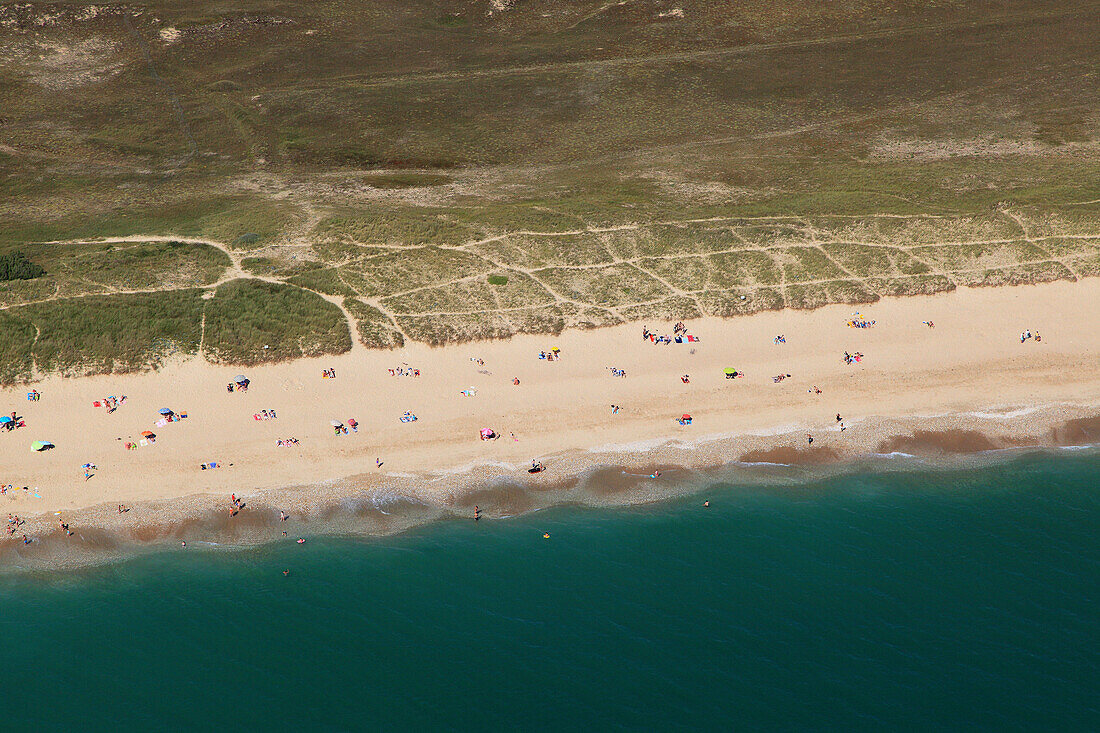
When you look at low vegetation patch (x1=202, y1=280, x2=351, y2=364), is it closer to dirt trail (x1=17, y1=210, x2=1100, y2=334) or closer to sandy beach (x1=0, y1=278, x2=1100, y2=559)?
dirt trail (x1=17, y1=210, x2=1100, y2=334)

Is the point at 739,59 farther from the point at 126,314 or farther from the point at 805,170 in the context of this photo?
the point at 126,314

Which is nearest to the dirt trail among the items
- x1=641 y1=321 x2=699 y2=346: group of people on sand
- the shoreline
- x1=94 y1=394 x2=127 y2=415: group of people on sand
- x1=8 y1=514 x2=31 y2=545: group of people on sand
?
x1=641 y1=321 x2=699 y2=346: group of people on sand

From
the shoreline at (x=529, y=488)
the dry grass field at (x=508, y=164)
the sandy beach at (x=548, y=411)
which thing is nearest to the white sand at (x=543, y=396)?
the sandy beach at (x=548, y=411)

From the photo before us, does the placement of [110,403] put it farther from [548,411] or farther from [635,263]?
[635,263]

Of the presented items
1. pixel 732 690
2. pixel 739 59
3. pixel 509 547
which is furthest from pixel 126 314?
pixel 739 59

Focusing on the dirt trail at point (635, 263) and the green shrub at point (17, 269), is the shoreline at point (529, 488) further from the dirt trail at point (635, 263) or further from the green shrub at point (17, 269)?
the green shrub at point (17, 269)

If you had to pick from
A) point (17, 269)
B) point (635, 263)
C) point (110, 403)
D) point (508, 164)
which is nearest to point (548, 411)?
point (635, 263)
